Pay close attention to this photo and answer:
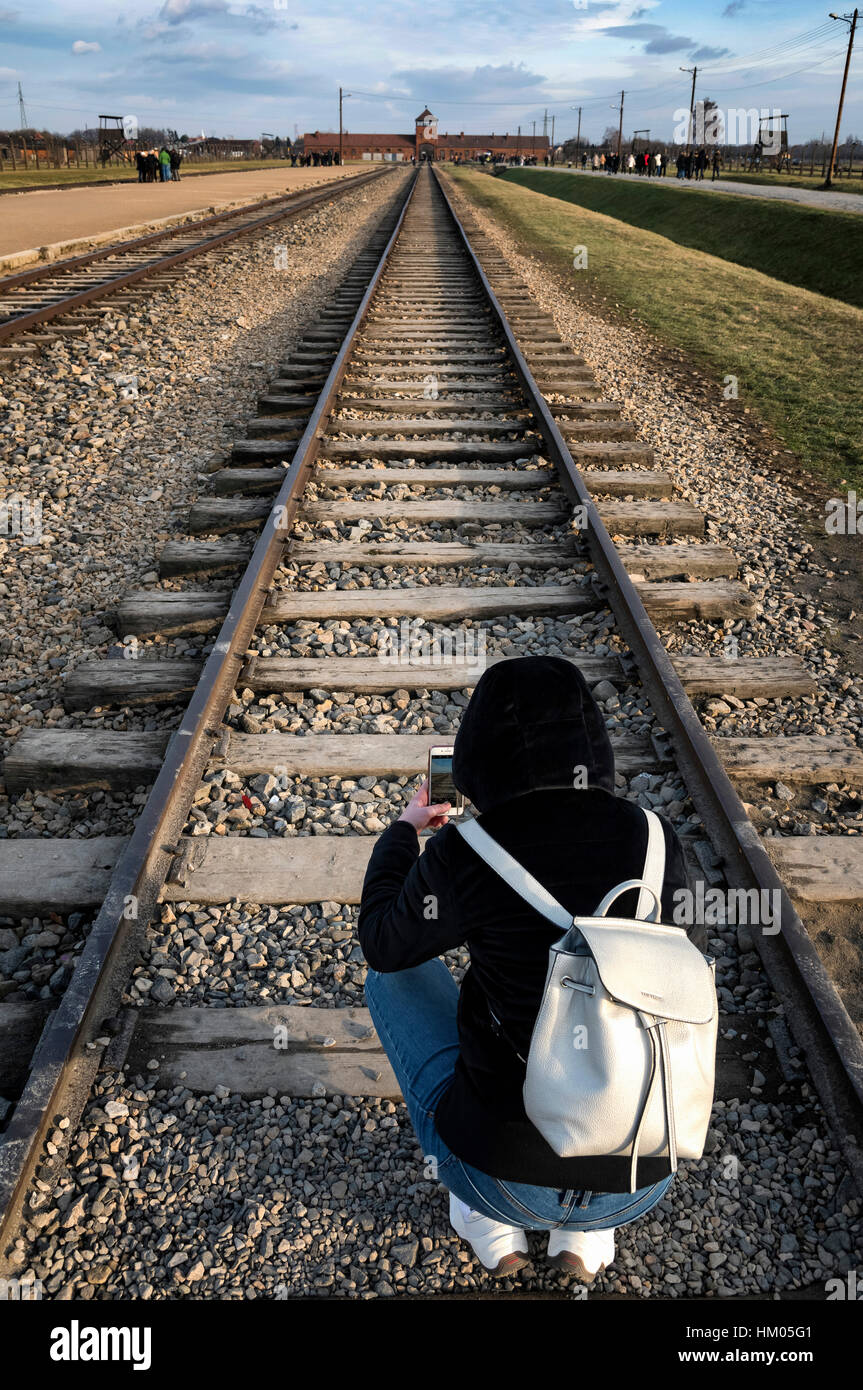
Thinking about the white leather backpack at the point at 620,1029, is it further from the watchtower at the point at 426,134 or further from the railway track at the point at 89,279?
the watchtower at the point at 426,134

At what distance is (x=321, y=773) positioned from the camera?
363cm

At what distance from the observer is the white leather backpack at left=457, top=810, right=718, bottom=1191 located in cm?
161

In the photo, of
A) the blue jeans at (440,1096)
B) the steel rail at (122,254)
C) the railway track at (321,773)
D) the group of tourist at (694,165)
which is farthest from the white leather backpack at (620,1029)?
the group of tourist at (694,165)

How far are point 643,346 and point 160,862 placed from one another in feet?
32.4

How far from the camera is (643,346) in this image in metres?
11.2

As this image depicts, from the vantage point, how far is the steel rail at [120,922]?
7.16 ft

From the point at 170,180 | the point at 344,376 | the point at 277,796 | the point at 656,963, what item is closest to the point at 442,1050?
the point at 656,963

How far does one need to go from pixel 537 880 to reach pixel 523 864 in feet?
0.12

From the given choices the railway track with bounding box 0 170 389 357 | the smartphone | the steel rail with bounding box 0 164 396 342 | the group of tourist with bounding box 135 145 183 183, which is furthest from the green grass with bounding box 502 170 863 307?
the smartphone

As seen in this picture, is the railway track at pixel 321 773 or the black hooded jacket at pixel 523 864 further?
the railway track at pixel 321 773

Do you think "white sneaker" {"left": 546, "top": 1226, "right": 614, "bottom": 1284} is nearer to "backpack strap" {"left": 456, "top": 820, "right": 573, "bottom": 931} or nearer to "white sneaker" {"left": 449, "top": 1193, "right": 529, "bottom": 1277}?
"white sneaker" {"left": 449, "top": 1193, "right": 529, "bottom": 1277}

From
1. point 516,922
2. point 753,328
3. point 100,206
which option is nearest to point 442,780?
point 516,922

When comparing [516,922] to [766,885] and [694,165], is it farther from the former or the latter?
[694,165]
